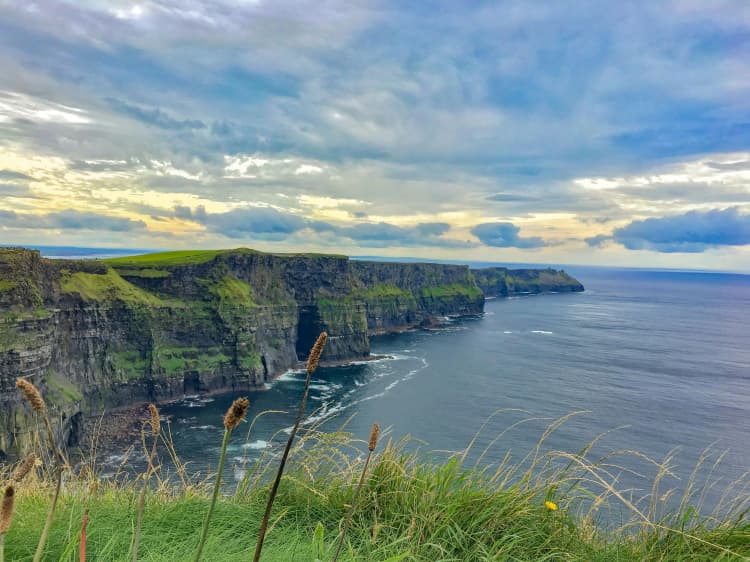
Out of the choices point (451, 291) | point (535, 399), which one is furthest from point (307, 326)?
point (451, 291)

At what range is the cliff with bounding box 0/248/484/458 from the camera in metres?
48.2

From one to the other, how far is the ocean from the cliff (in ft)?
20.9

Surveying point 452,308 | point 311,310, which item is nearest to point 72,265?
point 311,310

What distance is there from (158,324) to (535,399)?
57499mm

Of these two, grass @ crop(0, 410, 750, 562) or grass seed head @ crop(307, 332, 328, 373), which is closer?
grass seed head @ crop(307, 332, 328, 373)

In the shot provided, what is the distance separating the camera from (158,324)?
247 ft

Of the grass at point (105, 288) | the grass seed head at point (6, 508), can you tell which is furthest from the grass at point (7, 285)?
the grass seed head at point (6, 508)

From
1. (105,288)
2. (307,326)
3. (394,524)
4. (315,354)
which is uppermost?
(315,354)

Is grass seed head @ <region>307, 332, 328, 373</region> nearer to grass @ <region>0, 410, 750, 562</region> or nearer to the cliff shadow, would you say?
grass @ <region>0, 410, 750, 562</region>

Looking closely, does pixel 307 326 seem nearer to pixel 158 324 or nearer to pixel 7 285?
pixel 158 324

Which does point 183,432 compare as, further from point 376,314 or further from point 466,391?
point 376,314

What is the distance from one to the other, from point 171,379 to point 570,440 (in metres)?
55.6

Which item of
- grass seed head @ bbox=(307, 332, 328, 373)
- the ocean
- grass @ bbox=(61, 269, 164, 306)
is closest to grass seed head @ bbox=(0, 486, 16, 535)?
grass seed head @ bbox=(307, 332, 328, 373)

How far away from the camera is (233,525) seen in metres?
5.50
